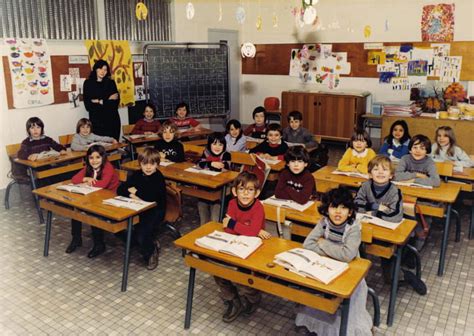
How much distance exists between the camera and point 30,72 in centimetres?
623

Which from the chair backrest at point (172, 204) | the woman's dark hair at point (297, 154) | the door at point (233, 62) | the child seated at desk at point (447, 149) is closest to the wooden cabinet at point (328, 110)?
the door at point (233, 62)

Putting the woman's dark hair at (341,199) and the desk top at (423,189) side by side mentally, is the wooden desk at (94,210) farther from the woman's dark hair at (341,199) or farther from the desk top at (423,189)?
the desk top at (423,189)

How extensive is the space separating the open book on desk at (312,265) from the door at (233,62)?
697 centimetres

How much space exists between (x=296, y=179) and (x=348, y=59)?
536cm

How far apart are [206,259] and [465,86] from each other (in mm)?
6398

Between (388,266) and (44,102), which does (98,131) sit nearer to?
(44,102)

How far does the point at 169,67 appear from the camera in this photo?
26.0ft

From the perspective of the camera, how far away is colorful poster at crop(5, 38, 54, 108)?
19.7 ft

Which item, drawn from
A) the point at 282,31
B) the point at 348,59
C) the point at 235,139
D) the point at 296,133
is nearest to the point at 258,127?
the point at 296,133

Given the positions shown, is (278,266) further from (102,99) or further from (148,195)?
(102,99)

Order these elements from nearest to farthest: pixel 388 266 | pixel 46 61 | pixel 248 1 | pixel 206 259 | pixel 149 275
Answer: pixel 206 259
pixel 388 266
pixel 149 275
pixel 46 61
pixel 248 1

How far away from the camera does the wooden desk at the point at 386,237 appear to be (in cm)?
299

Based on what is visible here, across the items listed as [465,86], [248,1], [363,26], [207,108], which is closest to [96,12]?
[207,108]

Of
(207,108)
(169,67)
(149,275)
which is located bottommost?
(149,275)
